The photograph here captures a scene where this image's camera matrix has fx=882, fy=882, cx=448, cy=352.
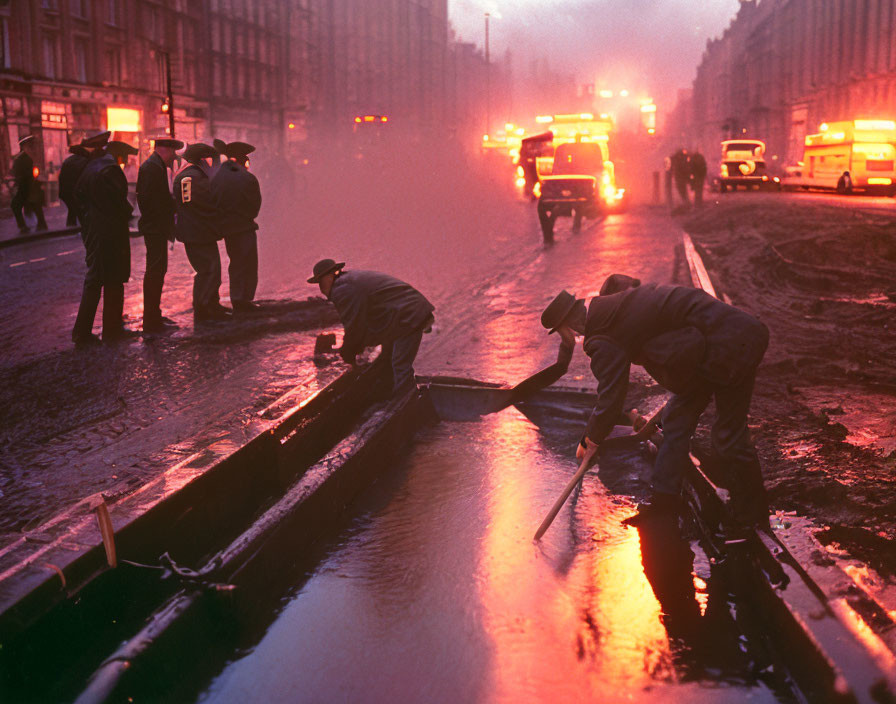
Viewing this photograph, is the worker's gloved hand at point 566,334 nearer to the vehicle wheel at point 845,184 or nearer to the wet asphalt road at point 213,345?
the wet asphalt road at point 213,345

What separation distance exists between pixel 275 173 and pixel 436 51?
216ft

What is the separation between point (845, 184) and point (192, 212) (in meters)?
23.1

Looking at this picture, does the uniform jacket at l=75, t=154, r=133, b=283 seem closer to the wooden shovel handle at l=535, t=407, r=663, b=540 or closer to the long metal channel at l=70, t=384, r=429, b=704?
the long metal channel at l=70, t=384, r=429, b=704

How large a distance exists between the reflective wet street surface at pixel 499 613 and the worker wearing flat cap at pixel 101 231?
155 inches

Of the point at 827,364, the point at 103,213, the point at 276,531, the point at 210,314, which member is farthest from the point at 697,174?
the point at 276,531

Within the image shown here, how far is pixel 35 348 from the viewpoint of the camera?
845cm

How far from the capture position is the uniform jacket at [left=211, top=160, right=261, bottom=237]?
360 inches

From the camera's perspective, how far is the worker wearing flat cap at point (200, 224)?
9039 mm

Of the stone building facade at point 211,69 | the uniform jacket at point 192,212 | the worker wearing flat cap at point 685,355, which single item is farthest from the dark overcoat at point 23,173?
the worker wearing flat cap at point 685,355

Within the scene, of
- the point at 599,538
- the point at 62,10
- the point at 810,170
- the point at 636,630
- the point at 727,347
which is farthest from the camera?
the point at 62,10

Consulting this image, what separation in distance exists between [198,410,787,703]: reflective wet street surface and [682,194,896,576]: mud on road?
920mm

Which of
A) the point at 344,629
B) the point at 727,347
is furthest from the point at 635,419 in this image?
the point at 344,629

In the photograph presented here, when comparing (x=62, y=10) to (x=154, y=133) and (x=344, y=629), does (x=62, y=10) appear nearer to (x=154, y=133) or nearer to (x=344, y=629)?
(x=154, y=133)

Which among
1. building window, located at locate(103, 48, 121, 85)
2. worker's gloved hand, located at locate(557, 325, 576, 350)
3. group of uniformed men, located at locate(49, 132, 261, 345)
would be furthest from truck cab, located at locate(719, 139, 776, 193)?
worker's gloved hand, located at locate(557, 325, 576, 350)
